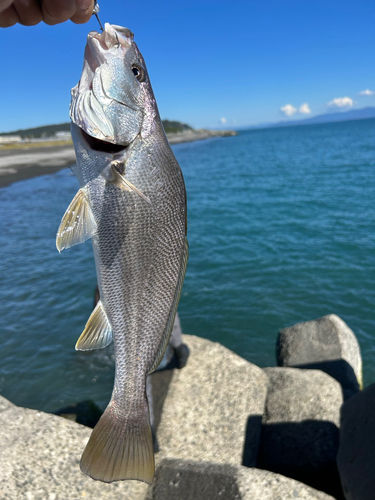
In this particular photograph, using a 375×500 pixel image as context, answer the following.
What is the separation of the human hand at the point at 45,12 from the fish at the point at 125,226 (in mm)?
322

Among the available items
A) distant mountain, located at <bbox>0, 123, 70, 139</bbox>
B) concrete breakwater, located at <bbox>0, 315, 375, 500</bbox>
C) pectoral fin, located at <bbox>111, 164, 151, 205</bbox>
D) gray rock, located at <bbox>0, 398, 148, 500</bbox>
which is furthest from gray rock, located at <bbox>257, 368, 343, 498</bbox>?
distant mountain, located at <bbox>0, 123, 70, 139</bbox>

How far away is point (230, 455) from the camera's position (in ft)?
14.6

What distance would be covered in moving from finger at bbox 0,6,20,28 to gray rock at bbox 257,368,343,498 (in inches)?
208

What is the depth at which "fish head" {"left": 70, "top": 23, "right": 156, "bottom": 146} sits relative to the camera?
7.10 feet

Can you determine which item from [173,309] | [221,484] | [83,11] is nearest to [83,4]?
[83,11]

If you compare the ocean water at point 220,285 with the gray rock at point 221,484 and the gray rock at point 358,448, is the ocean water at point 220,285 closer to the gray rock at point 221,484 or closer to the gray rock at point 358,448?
the gray rock at point 221,484

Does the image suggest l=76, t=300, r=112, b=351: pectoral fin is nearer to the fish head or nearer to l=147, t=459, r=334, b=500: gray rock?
the fish head

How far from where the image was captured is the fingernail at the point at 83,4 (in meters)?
2.32

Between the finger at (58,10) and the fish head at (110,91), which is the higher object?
the finger at (58,10)

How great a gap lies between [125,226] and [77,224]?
0.94ft

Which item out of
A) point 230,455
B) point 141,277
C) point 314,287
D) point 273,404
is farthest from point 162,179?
point 314,287

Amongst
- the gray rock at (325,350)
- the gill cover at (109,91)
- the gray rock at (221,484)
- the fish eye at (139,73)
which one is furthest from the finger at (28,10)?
the gray rock at (325,350)

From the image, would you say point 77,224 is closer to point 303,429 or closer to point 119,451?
point 119,451

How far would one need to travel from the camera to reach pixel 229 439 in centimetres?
457
